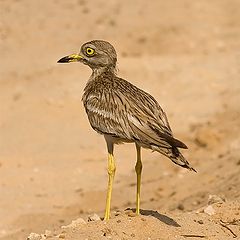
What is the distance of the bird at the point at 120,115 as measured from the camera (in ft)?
23.3

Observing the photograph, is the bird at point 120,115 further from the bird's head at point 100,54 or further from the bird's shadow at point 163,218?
the bird's shadow at point 163,218

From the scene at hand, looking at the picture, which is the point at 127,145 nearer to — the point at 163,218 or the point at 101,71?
the point at 101,71

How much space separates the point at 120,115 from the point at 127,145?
644 centimetres

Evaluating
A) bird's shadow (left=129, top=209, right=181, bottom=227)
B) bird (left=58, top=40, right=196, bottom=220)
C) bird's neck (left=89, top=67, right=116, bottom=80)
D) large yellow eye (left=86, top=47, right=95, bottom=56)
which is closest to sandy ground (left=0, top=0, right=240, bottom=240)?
bird's shadow (left=129, top=209, right=181, bottom=227)

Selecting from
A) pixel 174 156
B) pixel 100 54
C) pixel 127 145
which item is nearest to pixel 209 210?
pixel 174 156

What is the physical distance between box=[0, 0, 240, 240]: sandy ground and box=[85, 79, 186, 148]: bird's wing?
2.53ft

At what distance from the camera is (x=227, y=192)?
9.90 metres

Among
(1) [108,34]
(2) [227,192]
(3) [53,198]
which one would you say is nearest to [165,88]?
(1) [108,34]

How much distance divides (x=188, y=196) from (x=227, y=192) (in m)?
1.14

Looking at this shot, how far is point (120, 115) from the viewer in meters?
7.45

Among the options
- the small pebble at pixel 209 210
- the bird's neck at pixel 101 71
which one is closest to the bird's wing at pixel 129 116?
the bird's neck at pixel 101 71

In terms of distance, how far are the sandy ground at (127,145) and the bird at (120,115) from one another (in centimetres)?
70

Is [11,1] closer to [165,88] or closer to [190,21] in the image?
[190,21]

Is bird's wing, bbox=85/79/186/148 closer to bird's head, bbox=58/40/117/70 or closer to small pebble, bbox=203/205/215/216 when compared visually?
bird's head, bbox=58/40/117/70
